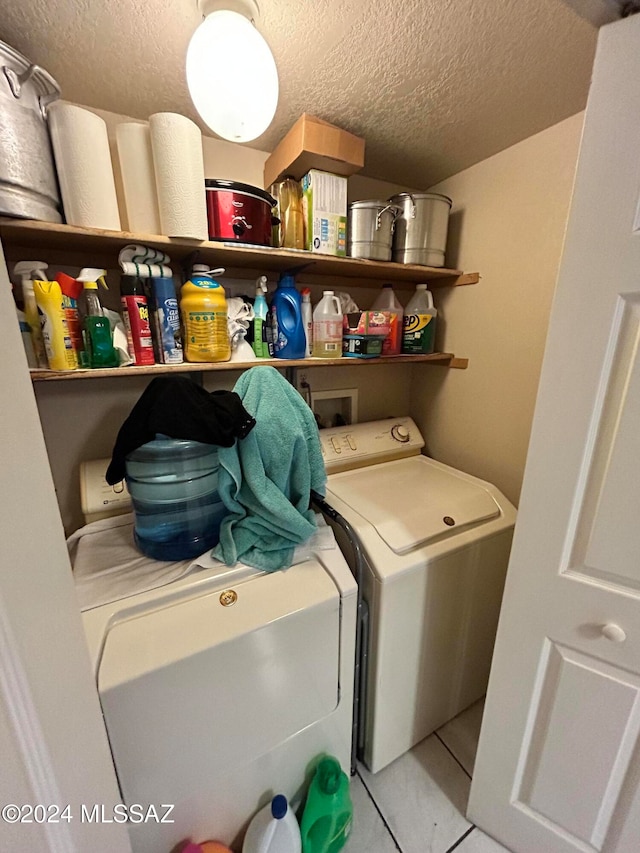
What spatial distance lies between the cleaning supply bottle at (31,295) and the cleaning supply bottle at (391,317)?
1.24 metres

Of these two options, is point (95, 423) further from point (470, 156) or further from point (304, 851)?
point (470, 156)

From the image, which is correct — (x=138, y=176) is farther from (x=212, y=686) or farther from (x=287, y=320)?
(x=212, y=686)

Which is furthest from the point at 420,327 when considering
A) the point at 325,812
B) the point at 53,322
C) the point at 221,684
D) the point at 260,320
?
the point at 325,812

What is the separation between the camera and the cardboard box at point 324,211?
4.07 ft

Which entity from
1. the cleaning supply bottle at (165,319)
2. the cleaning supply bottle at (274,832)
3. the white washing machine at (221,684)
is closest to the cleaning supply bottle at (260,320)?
the cleaning supply bottle at (165,319)

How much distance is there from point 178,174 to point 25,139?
0.35m

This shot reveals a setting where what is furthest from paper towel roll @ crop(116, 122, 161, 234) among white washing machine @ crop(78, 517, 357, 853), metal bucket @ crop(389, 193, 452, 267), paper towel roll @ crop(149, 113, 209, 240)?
white washing machine @ crop(78, 517, 357, 853)

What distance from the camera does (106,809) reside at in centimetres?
68

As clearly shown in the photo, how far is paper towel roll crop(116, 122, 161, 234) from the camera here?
0.98m

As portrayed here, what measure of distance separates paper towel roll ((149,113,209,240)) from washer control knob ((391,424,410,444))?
1232 mm

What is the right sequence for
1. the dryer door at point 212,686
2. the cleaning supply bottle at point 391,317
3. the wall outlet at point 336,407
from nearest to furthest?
the dryer door at point 212,686 → the cleaning supply bottle at point 391,317 → the wall outlet at point 336,407

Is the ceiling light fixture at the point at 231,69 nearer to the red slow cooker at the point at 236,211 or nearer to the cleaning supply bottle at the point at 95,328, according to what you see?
the red slow cooker at the point at 236,211

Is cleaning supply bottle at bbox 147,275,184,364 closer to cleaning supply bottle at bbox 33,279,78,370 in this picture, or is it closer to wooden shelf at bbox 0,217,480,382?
wooden shelf at bbox 0,217,480,382

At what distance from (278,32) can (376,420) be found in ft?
4.86
